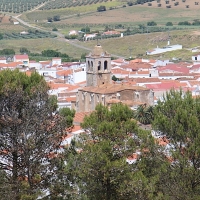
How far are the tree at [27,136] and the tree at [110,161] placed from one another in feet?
3.48

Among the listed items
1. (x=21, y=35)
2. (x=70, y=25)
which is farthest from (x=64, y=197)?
(x=70, y=25)

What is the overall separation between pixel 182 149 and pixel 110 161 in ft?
8.33

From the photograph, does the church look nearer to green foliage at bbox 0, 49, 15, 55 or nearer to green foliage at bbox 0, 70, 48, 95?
green foliage at bbox 0, 70, 48, 95

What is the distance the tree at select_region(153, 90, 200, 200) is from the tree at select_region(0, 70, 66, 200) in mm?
3741

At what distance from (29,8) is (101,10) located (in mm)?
17266

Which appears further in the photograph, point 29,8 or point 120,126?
point 29,8

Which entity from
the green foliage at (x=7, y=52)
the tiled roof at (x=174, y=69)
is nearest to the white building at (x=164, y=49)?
the tiled roof at (x=174, y=69)

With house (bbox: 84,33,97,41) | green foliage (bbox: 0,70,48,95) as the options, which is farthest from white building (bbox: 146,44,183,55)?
green foliage (bbox: 0,70,48,95)

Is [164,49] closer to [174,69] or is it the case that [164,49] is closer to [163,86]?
[174,69]

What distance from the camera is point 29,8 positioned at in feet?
453

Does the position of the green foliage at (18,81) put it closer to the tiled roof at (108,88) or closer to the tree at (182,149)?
the tree at (182,149)

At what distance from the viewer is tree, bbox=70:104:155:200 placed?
776 inches

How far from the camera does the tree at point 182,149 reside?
19828 mm

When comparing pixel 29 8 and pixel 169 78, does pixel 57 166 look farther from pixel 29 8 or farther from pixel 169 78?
pixel 29 8
